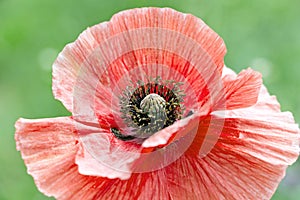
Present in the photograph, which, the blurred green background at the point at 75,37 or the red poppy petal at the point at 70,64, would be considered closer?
the red poppy petal at the point at 70,64

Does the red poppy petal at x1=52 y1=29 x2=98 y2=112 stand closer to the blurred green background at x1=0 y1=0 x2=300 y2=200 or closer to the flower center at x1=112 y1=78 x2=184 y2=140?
the flower center at x1=112 y1=78 x2=184 y2=140

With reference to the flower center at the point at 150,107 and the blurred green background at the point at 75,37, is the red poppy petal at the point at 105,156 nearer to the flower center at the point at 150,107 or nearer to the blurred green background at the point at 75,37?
the flower center at the point at 150,107

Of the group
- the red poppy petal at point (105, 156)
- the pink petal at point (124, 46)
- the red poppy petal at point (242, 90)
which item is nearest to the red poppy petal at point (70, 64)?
the pink petal at point (124, 46)

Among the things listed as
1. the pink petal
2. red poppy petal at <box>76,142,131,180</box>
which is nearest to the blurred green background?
the pink petal

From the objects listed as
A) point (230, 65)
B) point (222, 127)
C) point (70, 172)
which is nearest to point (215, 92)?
point (222, 127)

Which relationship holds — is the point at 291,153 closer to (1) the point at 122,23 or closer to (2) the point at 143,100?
(2) the point at 143,100

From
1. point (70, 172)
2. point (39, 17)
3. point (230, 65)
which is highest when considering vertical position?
point (230, 65)

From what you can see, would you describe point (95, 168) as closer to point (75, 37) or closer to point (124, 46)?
point (124, 46)

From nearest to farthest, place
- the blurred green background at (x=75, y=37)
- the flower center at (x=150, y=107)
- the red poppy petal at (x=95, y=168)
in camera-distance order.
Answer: the red poppy petal at (x=95, y=168), the flower center at (x=150, y=107), the blurred green background at (x=75, y=37)

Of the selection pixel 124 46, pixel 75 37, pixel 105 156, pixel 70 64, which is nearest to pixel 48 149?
pixel 105 156
